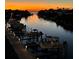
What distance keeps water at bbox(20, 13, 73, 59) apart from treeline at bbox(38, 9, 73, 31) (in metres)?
0.04

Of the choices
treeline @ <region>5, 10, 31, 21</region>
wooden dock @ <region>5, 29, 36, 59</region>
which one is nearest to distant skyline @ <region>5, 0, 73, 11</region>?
treeline @ <region>5, 10, 31, 21</region>

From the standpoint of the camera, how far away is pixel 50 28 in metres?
2.17

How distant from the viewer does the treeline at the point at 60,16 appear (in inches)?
85.8

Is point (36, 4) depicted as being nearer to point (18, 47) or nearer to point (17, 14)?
point (17, 14)

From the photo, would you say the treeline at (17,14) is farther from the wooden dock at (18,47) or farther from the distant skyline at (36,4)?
the wooden dock at (18,47)

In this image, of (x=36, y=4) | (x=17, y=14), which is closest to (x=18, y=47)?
(x=17, y=14)

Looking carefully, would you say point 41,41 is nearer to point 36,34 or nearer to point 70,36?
point 36,34

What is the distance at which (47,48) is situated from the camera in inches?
85.8

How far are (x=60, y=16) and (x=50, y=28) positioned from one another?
15cm

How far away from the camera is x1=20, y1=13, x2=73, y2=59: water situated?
85.2 inches

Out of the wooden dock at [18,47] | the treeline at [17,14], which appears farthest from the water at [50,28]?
the wooden dock at [18,47]

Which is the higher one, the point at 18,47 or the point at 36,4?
the point at 36,4

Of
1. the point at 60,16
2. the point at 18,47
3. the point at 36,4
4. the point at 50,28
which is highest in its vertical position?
the point at 36,4
